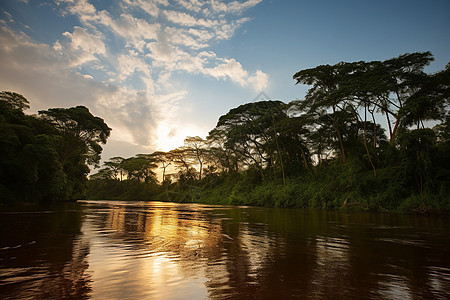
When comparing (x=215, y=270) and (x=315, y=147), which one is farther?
(x=315, y=147)

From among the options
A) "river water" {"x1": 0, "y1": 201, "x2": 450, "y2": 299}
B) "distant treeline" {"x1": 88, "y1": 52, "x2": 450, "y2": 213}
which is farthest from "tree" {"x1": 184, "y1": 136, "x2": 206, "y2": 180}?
"river water" {"x1": 0, "y1": 201, "x2": 450, "y2": 299}

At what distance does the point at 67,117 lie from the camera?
2531cm

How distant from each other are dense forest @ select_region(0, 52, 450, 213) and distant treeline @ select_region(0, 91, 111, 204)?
8cm

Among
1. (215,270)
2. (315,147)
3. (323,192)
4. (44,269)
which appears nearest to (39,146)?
(44,269)

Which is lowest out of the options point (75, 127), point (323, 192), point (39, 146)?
point (323, 192)

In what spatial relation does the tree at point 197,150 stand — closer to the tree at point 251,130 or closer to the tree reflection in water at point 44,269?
the tree at point 251,130

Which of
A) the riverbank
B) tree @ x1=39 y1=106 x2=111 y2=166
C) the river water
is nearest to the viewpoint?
the river water

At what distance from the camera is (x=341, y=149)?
24.5 metres

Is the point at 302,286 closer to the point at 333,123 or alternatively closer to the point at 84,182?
the point at 333,123

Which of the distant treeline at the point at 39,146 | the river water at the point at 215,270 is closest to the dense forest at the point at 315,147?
the distant treeline at the point at 39,146

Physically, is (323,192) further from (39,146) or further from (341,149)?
(39,146)

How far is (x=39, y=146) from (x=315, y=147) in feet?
94.5

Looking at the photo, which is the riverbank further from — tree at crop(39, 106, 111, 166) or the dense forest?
tree at crop(39, 106, 111, 166)

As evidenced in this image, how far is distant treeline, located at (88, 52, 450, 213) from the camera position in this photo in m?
15.1
